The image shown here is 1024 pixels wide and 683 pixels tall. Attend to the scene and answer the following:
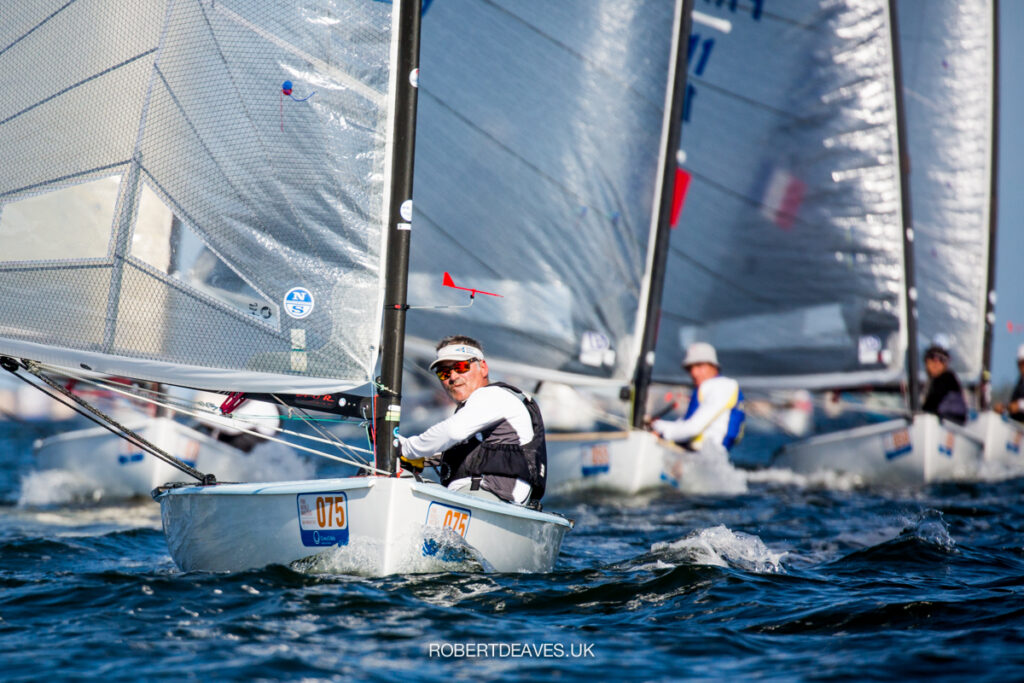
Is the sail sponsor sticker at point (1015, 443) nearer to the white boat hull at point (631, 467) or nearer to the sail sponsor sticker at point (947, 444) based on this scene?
the sail sponsor sticker at point (947, 444)

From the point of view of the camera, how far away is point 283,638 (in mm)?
3496

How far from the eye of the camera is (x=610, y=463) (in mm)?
8914

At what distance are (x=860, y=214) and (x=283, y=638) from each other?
10.1m

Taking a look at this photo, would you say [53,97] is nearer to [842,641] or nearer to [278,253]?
[278,253]

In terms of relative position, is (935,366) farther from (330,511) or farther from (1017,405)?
(330,511)

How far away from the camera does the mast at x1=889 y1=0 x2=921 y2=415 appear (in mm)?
11438

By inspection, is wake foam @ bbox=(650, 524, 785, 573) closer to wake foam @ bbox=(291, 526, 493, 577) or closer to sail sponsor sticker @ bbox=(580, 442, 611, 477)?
wake foam @ bbox=(291, 526, 493, 577)

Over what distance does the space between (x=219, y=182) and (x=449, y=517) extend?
1825mm

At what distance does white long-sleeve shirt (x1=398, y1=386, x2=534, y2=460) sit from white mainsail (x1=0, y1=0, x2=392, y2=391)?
0.45 meters

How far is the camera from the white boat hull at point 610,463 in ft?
29.0

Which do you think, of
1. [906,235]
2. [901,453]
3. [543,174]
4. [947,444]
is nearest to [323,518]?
[543,174]

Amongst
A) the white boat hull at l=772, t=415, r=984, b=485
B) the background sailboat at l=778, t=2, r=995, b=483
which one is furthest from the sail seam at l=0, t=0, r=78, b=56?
the background sailboat at l=778, t=2, r=995, b=483

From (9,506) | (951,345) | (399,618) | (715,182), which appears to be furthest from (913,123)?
(399,618)

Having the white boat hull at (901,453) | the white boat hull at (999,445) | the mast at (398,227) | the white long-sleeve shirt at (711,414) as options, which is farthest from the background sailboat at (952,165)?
the mast at (398,227)
